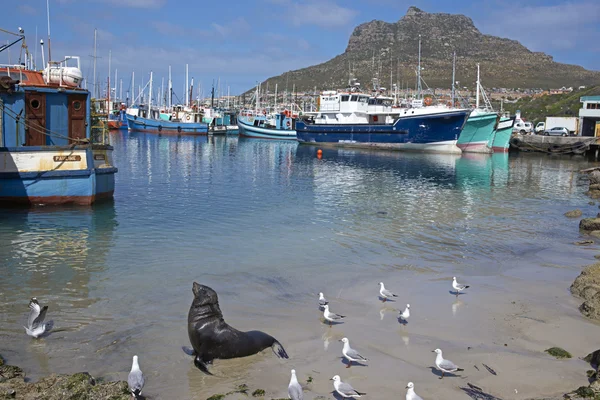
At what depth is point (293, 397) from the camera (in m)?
5.38

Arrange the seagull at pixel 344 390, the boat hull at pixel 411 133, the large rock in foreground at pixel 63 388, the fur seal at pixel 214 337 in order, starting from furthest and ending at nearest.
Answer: the boat hull at pixel 411 133
the fur seal at pixel 214 337
the seagull at pixel 344 390
the large rock in foreground at pixel 63 388

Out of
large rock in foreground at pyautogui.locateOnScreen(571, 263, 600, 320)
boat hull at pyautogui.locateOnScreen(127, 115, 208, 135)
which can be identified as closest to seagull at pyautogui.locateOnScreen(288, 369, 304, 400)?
large rock in foreground at pyautogui.locateOnScreen(571, 263, 600, 320)

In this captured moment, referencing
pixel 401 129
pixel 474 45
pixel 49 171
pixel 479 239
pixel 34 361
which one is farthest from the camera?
pixel 474 45

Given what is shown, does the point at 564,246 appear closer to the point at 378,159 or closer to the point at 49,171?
the point at 49,171

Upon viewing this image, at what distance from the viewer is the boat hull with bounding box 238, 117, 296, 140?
7156cm

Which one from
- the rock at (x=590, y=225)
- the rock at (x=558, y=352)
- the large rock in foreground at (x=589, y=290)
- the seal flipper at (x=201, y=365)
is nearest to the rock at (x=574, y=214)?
the rock at (x=590, y=225)

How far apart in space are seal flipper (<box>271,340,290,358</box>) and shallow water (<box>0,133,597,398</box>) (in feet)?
0.28

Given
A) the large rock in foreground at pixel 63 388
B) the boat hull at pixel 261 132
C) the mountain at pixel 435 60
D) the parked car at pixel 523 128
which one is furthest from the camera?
the mountain at pixel 435 60

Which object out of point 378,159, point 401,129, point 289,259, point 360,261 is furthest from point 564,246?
point 401,129

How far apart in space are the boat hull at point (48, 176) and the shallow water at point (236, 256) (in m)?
0.52

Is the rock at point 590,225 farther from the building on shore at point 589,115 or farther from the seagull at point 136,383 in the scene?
the building on shore at point 589,115

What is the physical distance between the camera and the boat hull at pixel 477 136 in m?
49.2

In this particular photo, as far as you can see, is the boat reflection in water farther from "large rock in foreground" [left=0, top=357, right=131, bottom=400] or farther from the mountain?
the mountain

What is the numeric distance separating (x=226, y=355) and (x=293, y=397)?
5.06 ft
